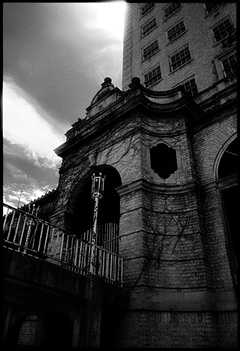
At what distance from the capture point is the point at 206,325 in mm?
6289

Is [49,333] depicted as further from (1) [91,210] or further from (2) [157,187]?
(2) [157,187]

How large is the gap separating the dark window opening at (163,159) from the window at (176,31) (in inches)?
380

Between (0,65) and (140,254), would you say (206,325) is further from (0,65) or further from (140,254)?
(0,65)

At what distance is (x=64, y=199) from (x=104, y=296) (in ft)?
17.7

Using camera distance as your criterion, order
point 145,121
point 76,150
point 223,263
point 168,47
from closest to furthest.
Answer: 1. point 223,263
2. point 145,121
3. point 76,150
4. point 168,47

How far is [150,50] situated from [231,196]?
493 inches

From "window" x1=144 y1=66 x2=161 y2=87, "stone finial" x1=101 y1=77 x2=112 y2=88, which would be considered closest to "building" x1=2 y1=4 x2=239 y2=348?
"stone finial" x1=101 y1=77 x2=112 y2=88

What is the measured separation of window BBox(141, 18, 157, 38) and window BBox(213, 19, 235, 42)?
529cm

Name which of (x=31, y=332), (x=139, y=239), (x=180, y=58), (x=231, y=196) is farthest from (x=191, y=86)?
(x=31, y=332)

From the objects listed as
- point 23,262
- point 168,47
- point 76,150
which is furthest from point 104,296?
point 168,47

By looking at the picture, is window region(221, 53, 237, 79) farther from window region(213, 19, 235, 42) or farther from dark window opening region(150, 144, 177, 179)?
dark window opening region(150, 144, 177, 179)

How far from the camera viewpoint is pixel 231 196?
350 inches

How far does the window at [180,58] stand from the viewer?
585 inches

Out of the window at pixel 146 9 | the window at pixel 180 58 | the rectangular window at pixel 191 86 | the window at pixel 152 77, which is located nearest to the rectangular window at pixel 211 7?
the window at pixel 180 58
